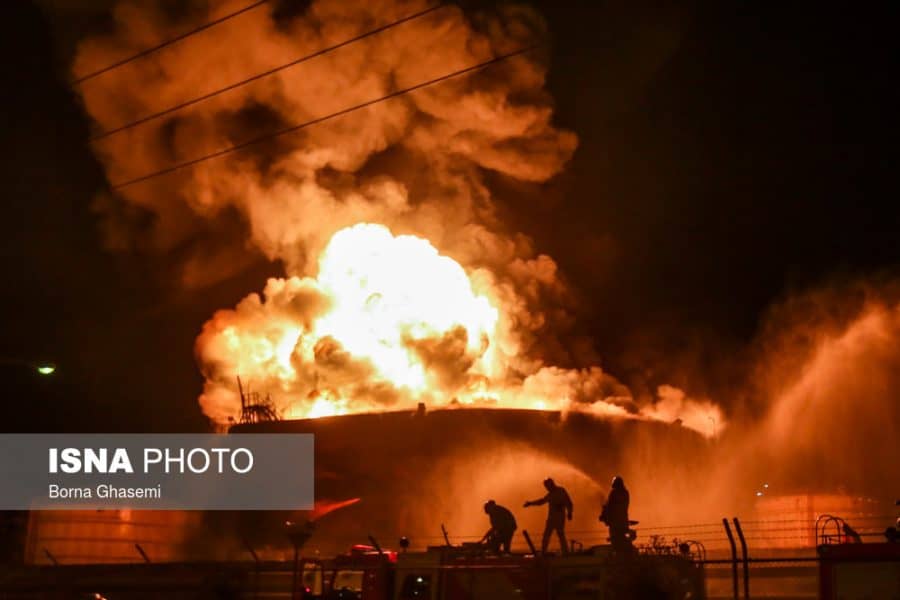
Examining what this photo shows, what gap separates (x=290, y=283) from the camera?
49656mm

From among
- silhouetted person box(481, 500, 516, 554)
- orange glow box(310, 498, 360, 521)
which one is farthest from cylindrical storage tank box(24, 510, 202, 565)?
silhouetted person box(481, 500, 516, 554)

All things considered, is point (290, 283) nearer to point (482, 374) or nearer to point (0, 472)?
point (482, 374)

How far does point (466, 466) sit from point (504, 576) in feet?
81.0

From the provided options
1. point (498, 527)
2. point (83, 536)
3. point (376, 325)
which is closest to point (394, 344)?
point (376, 325)

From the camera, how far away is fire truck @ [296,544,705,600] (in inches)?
632

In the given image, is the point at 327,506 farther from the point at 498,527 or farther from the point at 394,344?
the point at 498,527

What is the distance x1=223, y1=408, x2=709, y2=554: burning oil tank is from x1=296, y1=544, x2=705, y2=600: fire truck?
2045cm

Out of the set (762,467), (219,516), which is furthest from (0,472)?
(762,467)

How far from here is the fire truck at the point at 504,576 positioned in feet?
52.7

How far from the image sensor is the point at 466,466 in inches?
1645

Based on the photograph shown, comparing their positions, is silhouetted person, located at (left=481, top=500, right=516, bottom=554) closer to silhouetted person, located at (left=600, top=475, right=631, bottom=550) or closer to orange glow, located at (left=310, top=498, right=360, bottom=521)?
silhouetted person, located at (left=600, top=475, right=631, bottom=550)

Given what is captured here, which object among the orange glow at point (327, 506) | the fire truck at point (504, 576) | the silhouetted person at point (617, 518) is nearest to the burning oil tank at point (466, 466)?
the orange glow at point (327, 506)

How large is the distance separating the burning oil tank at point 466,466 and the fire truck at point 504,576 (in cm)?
2045

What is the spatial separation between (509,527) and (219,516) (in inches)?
1181
